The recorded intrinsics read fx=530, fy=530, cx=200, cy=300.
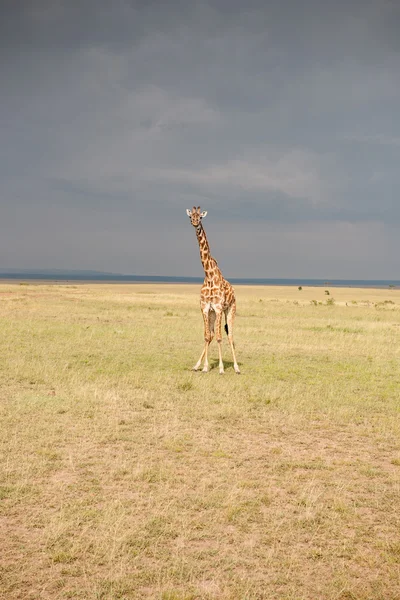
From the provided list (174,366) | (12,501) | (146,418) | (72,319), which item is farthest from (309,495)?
(72,319)

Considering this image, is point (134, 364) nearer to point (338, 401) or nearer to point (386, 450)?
point (338, 401)

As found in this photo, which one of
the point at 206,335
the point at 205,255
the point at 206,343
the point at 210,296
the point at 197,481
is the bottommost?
the point at 197,481

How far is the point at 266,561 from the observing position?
5941mm

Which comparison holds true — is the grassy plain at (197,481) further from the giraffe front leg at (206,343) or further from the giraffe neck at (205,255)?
the giraffe neck at (205,255)

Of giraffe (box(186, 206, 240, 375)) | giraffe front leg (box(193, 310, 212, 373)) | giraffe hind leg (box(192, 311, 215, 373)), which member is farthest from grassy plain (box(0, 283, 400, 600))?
giraffe (box(186, 206, 240, 375))

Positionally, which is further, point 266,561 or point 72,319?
point 72,319

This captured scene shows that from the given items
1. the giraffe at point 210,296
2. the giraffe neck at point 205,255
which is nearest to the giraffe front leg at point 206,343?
the giraffe at point 210,296

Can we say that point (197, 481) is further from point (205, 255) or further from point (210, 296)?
point (205, 255)

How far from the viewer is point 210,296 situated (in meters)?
18.2

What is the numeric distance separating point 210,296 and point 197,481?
10405mm

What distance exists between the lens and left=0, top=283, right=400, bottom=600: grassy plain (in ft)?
18.6

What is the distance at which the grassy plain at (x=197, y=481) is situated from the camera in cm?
568

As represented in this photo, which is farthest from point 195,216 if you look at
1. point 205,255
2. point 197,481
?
point 197,481

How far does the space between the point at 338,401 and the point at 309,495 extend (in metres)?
6.68
